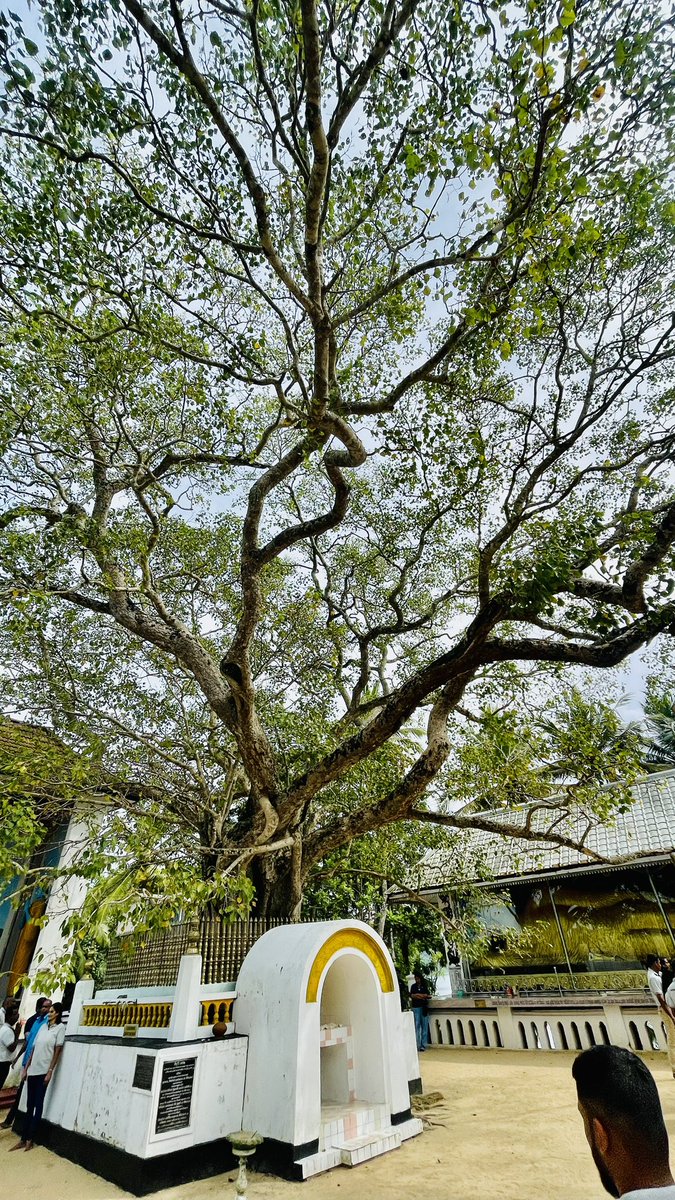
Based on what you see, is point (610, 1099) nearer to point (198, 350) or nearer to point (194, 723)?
point (198, 350)

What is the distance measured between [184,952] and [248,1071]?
4.37 feet

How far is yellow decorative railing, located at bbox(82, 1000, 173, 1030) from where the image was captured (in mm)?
6371

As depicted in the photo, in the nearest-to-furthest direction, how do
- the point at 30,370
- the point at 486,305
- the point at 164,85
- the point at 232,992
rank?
the point at 164,85 → the point at 486,305 → the point at 232,992 → the point at 30,370

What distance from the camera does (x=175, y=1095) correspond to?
559 centimetres

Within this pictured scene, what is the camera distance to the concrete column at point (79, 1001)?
7676 millimetres

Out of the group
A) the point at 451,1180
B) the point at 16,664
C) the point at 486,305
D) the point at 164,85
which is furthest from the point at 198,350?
the point at 451,1180

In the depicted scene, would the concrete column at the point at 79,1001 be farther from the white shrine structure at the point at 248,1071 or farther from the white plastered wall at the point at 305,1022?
the white plastered wall at the point at 305,1022

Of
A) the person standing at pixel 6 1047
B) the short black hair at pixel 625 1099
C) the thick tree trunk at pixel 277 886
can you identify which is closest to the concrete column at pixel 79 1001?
the person standing at pixel 6 1047

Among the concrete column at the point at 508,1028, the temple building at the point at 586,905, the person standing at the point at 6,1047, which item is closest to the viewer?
the person standing at the point at 6,1047

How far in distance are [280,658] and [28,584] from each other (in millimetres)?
5139

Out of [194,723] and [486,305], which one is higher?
[486,305]

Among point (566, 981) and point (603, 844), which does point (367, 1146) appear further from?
point (603, 844)

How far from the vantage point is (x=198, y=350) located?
7605mm

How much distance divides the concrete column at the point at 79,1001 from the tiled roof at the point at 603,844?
7.36 meters
